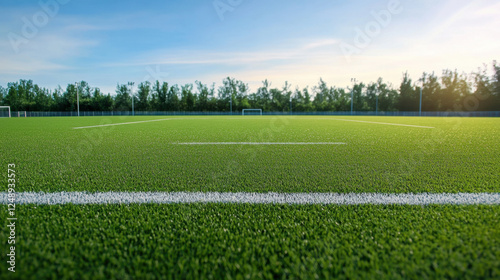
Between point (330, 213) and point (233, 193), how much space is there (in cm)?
61

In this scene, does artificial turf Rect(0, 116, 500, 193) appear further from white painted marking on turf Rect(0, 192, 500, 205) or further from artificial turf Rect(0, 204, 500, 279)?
artificial turf Rect(0, 204, 500, 279)

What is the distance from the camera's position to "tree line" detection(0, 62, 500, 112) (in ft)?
163

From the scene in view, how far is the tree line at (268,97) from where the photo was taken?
49.8 meters

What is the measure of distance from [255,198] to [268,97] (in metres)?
63.8

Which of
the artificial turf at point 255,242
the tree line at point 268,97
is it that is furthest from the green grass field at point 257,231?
the tree line at point 268,97

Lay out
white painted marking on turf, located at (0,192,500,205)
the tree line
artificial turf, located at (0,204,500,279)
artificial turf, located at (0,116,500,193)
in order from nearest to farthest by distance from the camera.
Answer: artificial turf, located at (0,204,500,279) < white painted marking on turf, located at (0,192,500,205) < artificial turf, located at (0,116,500,193) < the tree line

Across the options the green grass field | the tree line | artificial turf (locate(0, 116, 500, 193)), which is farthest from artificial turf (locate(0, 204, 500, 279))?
the tree line

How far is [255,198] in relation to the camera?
60.4 inches

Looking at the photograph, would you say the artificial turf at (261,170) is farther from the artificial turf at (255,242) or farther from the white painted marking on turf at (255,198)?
the artificial turf at (255,242)

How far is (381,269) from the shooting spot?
0.88m

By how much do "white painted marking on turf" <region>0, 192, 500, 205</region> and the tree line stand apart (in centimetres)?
5515

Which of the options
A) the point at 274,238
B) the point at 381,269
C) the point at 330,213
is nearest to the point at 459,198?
the point at 330,213

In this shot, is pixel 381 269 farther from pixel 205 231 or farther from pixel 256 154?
pixel 256 154

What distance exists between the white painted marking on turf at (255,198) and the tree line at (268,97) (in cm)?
5515
